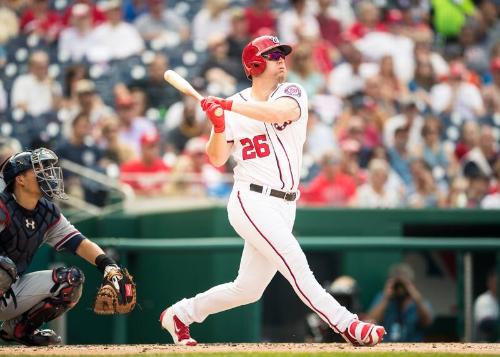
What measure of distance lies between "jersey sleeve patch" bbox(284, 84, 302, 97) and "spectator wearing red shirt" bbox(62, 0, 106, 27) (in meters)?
6.70

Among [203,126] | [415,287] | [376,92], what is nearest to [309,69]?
[376,92]

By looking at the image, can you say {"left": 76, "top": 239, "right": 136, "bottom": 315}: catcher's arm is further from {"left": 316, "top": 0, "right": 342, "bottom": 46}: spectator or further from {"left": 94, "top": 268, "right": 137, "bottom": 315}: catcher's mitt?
{"left": 316, "top": 0, "right": 342, "bottom": 46}: spectator

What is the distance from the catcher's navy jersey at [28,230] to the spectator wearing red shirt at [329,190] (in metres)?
4.24

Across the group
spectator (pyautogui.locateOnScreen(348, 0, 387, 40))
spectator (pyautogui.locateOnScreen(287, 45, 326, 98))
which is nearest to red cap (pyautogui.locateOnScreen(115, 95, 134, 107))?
spectator (pyautogui.locateOnScreen(287, 45, 326, 98))

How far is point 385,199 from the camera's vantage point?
11.4 metres

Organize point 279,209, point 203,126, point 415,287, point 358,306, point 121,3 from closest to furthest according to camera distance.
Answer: point 279,209, point 358,306, point 415,287, point 203,126, point 121,3

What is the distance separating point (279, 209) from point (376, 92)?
6643 millimetres

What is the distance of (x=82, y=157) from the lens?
453 inches

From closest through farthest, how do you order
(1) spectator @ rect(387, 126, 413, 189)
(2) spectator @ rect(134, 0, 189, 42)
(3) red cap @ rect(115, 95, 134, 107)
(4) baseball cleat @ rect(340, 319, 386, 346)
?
1. (4) baseball cleat @ rect(340, 319, 386, 346)
2. (1) spectator @ rect(387, 126, 413, 189)
3. (3) red cap @ rect(115, 95, 134, 107)
4. (2) spectator @ rect(134, 0, 189, 42)

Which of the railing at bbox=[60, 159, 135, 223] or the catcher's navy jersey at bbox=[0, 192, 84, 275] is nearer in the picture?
the catcher's navy jersey at bbox=[0, 192, 84, 275]

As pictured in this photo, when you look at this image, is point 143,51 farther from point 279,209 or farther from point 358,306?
point 279,209

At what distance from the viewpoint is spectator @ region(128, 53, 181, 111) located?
12.9 meters

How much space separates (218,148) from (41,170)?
38.8 inches

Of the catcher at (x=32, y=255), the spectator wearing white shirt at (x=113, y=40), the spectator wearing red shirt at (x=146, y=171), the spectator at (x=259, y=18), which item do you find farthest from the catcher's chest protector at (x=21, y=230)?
the spectator at (x=259, y=18)
